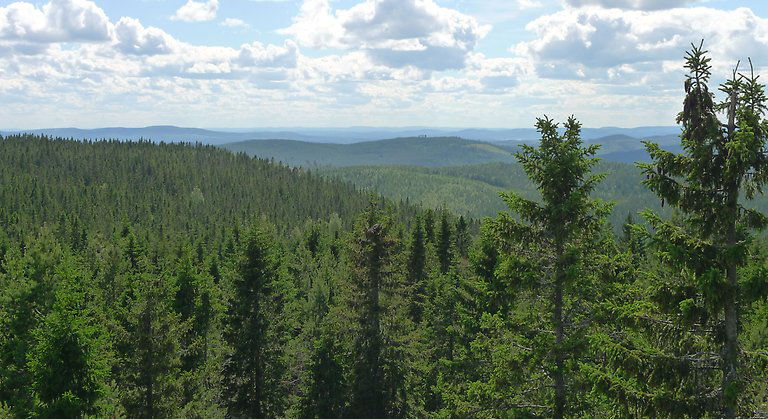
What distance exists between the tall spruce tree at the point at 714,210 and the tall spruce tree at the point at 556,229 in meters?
2.74

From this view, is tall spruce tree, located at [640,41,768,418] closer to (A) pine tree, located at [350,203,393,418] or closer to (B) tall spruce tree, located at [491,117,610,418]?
(B) tall spruce tree, located at [491,117,610,418]

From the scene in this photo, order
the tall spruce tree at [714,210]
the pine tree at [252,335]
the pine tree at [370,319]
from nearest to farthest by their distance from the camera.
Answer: the tall spruce tree at [714,210], the pine tree at [252,335], the pine tree at [370,319]

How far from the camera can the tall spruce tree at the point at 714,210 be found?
9945 millimetres

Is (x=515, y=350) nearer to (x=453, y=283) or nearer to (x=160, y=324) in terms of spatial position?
(x=160, y=324)

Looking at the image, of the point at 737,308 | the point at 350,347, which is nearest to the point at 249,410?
the point at 350,347

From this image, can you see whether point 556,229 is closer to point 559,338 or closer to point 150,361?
point 559,338

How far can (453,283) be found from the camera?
35750mm

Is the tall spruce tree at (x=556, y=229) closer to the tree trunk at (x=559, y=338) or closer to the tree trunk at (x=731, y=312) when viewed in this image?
Answer: the tree trunk at (x=559, y=338)

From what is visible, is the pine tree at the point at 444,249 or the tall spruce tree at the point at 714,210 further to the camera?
the pine tree at the point at 444,249

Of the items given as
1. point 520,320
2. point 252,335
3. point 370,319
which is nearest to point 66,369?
point 252,335

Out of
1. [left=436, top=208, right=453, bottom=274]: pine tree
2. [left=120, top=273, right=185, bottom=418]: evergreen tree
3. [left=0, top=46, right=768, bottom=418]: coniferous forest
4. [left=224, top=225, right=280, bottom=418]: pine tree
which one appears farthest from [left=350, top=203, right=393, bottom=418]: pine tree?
[left=436, top=208, right=453, bottom=274]: pine tree

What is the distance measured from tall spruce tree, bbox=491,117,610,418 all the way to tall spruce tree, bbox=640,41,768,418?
274 cm

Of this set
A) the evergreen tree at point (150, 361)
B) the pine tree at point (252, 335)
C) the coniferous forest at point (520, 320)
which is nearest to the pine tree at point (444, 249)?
the coniferous forest at point (520, 320)

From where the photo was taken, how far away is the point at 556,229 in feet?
45.3
